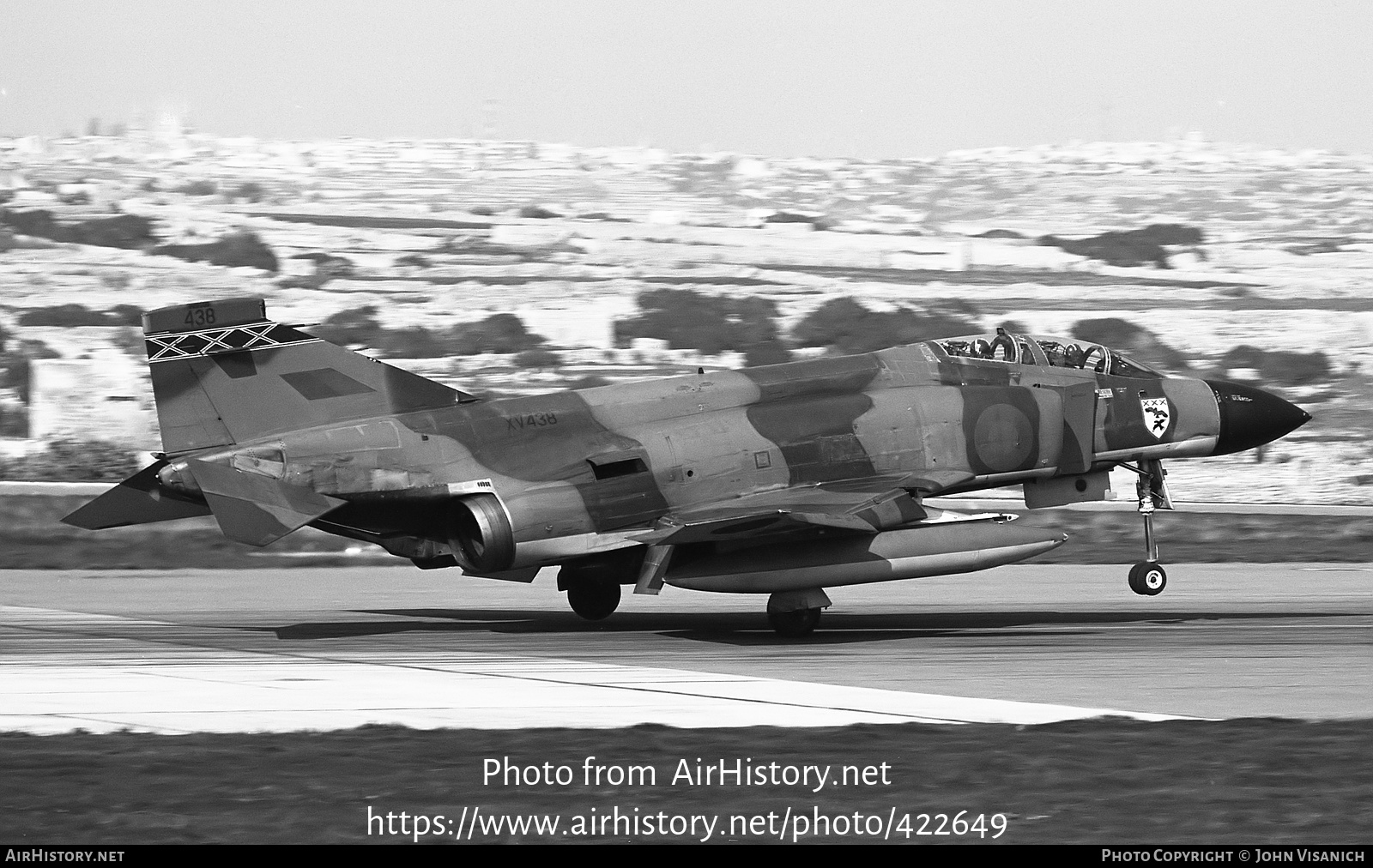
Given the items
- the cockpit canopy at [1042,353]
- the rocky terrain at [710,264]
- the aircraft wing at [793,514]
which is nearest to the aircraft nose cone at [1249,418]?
the cockpit canopy at [1042,353]

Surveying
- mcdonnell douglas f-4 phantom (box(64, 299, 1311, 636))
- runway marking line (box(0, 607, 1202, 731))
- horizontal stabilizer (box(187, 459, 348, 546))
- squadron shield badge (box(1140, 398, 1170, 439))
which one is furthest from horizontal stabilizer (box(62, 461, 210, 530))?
squadron shield badge (box(1140, 398, 1170, 439))

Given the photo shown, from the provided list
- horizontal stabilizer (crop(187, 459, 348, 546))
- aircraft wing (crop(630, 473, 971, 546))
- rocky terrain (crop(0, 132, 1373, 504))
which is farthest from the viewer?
rocky terrain (crop(0, 132, 1373, 504))

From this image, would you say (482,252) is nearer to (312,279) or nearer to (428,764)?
(312,279)

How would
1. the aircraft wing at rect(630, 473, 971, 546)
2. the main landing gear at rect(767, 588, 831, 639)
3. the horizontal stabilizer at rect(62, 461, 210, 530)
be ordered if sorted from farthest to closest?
the main landing gear at rect(767, 588, 831, 639) < the horizontal stabilizer at rect(62, 461, 210, 530) < the aircraft wing at rect(630, 473, 971, 546)

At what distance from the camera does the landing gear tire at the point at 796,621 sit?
18562mm

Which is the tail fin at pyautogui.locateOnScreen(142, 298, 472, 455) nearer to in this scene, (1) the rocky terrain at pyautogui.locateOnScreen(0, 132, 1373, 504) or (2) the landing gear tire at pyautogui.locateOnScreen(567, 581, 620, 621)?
(2) the landing gear tire at pyautogui.locateOnScreen(567, 581, 620, 621)

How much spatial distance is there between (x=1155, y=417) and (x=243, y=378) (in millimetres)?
10921

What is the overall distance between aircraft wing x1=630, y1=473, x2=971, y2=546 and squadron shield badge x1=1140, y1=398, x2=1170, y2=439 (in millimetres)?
3610

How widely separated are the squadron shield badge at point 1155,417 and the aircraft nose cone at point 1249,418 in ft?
2.72

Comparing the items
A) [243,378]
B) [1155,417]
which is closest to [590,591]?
[243,378]

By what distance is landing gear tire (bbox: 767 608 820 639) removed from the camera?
731 inches

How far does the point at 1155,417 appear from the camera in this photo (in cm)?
2097

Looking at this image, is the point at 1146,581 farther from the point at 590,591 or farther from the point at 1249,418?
the point at 590,591

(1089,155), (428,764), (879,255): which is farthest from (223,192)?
(428,764)
